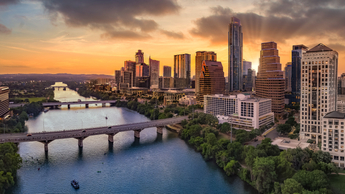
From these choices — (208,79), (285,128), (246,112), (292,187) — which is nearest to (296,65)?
(208,79)

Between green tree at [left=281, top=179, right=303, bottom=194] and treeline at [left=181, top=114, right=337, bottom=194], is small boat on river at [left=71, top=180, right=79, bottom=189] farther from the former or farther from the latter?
green tree at [left=281, top=179, right=303, bottom=194]

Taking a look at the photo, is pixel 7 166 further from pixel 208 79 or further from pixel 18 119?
pixel 208 79

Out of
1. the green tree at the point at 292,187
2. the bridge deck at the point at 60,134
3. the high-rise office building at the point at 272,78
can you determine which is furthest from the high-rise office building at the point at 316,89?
the bridge deck at the point at 60,134

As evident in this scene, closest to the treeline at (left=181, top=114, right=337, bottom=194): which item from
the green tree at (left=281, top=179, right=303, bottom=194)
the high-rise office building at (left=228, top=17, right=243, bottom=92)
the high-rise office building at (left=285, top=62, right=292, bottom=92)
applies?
the green tree at (left=281, top=179, right=303, bottom=194)

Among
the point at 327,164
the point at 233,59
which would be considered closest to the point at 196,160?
the point at 327,164

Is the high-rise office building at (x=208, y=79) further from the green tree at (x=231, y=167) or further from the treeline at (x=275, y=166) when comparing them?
the green tree at (x=231, y=167)
